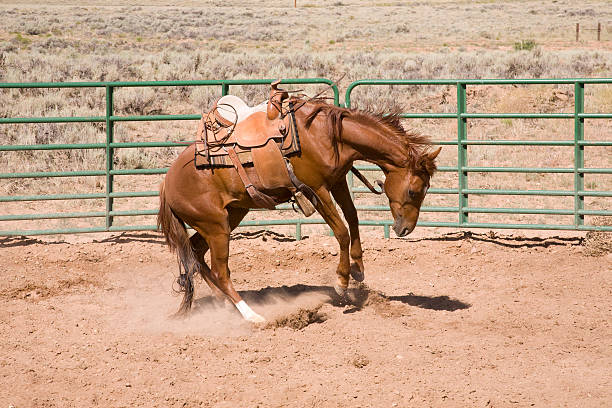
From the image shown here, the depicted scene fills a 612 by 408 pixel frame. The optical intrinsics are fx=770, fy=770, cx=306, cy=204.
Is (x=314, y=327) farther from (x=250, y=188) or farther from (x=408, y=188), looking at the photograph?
(x=408, y=188)

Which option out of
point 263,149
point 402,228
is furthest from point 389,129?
point 263,149

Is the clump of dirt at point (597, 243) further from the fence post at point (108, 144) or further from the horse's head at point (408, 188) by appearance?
the fence post at point (108, 144)

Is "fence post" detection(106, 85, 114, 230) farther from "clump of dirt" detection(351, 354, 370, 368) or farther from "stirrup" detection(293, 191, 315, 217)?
"clump of dirt" detection(351, 354, 370, 368)

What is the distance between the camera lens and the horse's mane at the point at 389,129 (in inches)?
238

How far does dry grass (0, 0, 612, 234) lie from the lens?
1285 centimetres

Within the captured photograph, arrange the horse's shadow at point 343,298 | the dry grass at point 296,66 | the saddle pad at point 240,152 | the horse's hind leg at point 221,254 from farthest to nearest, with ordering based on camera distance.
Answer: the dry grass at point 296,66, the horse's shadow at point 343,298, the horse's hind leg at point 221,254, the saddle pad at point 240,152

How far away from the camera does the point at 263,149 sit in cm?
620

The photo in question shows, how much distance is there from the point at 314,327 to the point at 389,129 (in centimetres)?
169

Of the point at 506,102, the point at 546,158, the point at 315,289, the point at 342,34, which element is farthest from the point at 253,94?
the point at 342,34

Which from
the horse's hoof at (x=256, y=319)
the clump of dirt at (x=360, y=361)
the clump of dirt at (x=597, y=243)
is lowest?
the horse's hoof at (x=256, y=319)

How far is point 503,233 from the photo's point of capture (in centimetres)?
921

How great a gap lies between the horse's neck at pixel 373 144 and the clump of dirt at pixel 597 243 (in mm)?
3088

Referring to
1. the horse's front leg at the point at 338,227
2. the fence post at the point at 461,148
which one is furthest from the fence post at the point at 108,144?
the fence post at the point at 461,148

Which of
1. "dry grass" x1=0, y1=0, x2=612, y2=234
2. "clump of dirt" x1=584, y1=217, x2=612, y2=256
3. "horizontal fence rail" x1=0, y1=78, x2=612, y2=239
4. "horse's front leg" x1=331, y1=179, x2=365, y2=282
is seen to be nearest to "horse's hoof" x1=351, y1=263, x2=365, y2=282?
"horse's front leg" x1=331, y1=179, x2=365, y2=282
